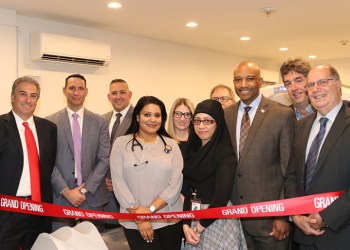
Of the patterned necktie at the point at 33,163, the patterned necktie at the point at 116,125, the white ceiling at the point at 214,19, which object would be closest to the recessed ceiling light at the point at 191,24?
the white ceiling at the point at 214,19

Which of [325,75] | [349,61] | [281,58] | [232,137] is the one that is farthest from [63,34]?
[349,61]

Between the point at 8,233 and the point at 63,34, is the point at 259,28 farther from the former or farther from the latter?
the point at 8,233

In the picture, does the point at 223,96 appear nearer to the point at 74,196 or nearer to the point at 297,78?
the point at 297,78

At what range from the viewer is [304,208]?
8.77ft

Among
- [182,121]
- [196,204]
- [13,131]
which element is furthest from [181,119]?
[13,131]

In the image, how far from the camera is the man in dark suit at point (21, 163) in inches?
129

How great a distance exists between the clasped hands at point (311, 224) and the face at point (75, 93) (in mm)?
2349

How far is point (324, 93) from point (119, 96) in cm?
267

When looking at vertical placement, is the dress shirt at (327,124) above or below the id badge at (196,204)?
above

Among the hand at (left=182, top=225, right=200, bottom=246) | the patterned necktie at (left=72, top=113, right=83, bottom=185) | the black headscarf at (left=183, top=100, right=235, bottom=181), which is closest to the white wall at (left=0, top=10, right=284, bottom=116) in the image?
the patterned necktie at (left=72, top=113, right=83, bottom=185)

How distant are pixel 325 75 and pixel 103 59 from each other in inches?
183

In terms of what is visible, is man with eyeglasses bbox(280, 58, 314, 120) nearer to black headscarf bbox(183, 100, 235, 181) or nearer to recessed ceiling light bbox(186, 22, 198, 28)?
black headscarf bbox(183, 100, 235, 181)

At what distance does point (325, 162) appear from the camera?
2.59 metres

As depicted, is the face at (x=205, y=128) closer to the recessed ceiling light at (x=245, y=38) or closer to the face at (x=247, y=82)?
the face at (x=247, y=82)
